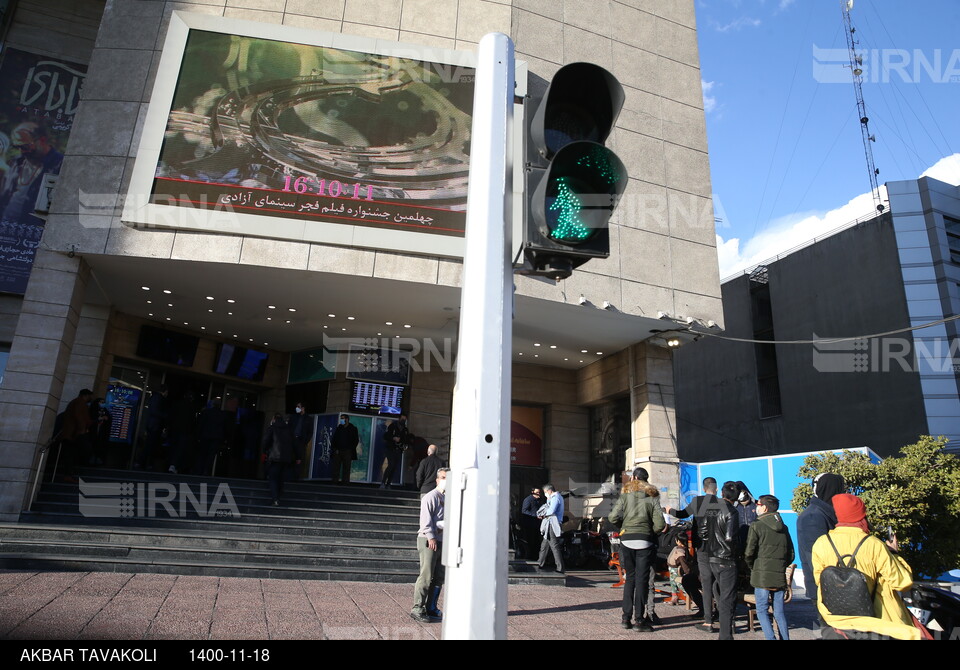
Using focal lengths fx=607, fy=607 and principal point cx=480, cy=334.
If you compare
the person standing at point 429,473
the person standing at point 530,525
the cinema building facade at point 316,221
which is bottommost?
the person standing at point 530,525

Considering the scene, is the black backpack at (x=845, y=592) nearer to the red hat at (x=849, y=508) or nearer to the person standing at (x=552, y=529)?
the red hat at (x=849, y=508)

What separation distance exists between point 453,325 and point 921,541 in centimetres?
1035

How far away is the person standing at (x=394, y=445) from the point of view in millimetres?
15039

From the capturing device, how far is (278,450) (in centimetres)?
1157

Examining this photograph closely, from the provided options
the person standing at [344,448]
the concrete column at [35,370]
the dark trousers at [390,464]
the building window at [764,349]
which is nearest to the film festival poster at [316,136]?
the concrete column at [35,370]

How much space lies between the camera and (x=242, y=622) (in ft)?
19.1

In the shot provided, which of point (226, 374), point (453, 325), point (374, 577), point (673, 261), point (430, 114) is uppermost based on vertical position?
point (430, 114)

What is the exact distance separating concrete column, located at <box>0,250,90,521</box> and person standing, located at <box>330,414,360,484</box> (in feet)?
19.7

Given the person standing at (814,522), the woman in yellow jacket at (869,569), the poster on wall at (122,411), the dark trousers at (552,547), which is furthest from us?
the poster on wall at (122,411)

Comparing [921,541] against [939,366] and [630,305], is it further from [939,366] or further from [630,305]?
[939,366]

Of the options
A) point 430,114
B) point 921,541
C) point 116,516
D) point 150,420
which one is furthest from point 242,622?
point 430,114

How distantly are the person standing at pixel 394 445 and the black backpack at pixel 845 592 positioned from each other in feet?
39.7

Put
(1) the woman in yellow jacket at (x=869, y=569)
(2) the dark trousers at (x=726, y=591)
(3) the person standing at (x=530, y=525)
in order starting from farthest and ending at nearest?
(3) the person standing at (x=530, y=525) → (2) the dark trousers at (x=726, y=591) → (1) the woman in yellow jacket at (x=869, y=569)

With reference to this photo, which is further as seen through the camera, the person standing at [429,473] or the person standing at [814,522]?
the person standing at [429,473]
